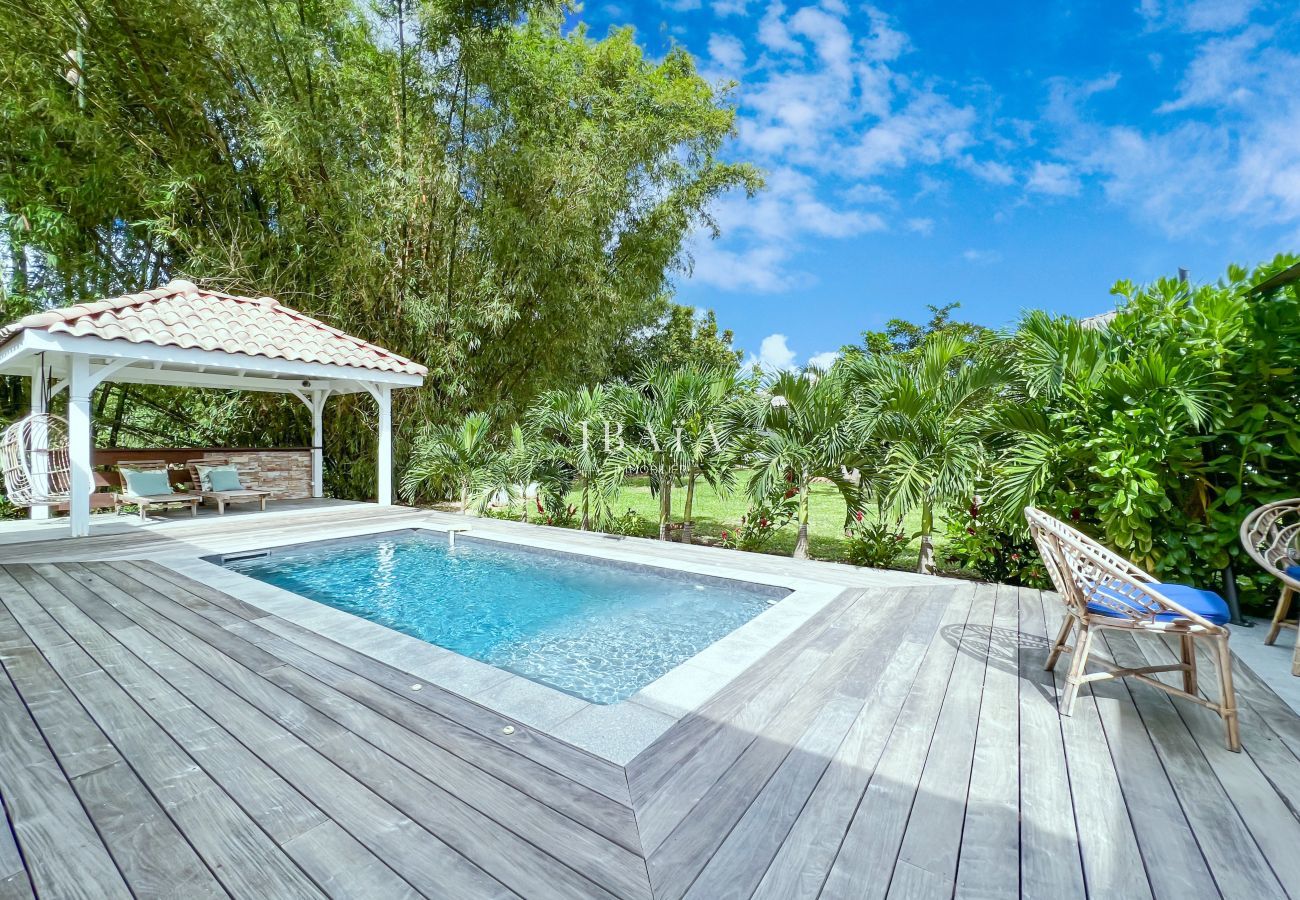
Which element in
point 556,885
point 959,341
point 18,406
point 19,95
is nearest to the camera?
point 556,885

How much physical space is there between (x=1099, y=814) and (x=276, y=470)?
11.1m

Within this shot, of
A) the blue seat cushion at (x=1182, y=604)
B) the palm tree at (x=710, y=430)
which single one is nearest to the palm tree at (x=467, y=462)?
the palm tree at (x=710, y=430)

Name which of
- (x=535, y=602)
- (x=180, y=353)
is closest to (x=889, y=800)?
(x=535, y=602)

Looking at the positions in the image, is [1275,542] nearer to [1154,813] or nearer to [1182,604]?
[1182,604]

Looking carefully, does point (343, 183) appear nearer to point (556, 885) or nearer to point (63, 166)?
point (63, 166)

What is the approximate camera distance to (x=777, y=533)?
25.6 ft

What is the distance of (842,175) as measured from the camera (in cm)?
2325

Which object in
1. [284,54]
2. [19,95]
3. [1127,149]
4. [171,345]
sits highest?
[1127,149]

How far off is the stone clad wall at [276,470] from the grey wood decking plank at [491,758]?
8.13 meters

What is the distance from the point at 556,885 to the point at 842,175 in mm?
26066

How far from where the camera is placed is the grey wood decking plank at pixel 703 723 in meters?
1.93

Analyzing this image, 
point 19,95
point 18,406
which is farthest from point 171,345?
point 18,406

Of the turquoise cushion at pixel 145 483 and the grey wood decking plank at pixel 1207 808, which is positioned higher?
the turquoise cushion at pixel 145 483

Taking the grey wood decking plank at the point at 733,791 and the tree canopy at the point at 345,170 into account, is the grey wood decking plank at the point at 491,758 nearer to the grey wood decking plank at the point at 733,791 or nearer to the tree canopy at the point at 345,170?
the grey wood decking plank at the point at 733,791
